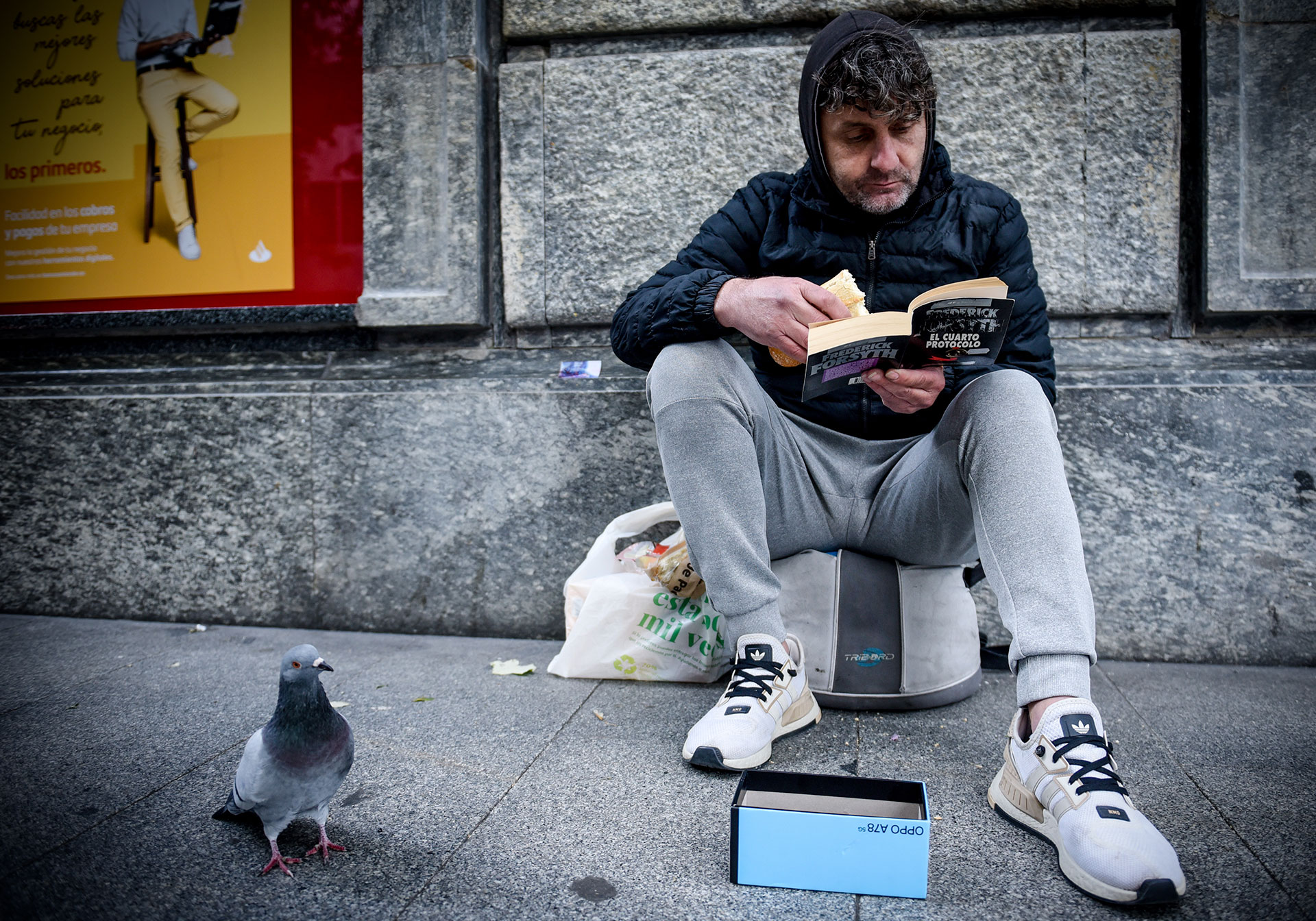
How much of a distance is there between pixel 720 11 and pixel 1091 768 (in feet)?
9.12

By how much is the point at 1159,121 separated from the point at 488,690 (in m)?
2.92

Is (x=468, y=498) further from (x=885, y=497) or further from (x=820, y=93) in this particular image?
(x=820, y=93)

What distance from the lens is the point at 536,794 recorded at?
180cm

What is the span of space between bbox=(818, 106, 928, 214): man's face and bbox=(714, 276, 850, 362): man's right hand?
0.48m

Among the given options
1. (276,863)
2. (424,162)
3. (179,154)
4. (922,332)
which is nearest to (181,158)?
(179,154)

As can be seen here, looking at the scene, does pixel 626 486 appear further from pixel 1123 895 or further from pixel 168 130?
pixel 168 130

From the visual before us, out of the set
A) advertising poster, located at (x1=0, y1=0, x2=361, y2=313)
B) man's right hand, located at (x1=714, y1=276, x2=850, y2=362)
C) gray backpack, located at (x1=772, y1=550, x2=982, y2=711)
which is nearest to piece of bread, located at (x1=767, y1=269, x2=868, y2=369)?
man's right hand, located at (x1=714, y1=276, x2=850, y2=362)

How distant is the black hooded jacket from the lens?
2215mm

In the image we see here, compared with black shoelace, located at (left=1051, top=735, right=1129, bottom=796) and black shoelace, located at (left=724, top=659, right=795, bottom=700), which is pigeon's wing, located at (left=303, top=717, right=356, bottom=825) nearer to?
black shoelace, located at (left=724, top=659, right=795, bottom=700)

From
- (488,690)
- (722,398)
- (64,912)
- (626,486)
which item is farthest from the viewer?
(626,486)

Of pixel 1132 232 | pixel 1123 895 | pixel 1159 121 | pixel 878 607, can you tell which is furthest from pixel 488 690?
pixel 1159 121

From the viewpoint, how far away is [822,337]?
1736 mm

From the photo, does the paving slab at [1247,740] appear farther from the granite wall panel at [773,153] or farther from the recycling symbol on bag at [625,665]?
the recycling symbol on bag at [625,665]

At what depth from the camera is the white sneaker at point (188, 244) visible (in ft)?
11.7
